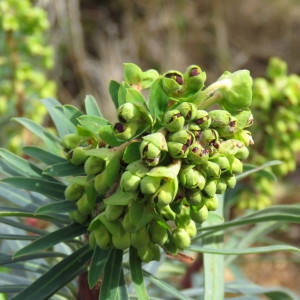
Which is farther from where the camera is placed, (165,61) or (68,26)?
(165,61)

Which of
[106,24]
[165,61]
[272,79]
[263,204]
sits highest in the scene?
[106,24]

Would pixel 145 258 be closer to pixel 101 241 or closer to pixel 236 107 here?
pixel 101 241

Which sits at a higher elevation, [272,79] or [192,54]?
[192,54]

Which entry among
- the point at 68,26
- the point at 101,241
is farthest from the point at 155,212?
the point at 68,26

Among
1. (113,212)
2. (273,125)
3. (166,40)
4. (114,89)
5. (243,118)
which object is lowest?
(113,212)

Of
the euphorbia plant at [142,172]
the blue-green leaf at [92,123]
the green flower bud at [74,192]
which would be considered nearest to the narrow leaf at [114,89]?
the euphorbia plant at [142,172]

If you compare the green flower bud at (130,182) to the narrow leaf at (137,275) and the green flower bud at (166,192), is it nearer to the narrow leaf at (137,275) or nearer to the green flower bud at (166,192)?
the green flower bud at (166,192)

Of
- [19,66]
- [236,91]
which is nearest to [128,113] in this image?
[236,91]

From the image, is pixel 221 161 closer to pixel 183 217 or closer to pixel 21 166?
pixel 183 217
